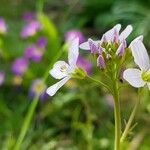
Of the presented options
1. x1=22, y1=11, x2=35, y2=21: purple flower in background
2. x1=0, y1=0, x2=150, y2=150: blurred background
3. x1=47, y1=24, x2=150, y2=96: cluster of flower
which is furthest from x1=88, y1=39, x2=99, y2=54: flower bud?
x1=22, y1=11, x2=35, y2=21: purple flower in background

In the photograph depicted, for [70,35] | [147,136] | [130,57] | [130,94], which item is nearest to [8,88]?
[70,35]

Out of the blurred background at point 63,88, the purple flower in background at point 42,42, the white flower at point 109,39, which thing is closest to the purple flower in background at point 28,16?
the blurred background at point 63,88

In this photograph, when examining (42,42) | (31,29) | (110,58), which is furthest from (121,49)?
(31,29)

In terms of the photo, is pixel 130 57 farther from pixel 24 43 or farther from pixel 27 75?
pixel 24 43

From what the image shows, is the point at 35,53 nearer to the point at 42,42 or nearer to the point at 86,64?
the point at 42,42

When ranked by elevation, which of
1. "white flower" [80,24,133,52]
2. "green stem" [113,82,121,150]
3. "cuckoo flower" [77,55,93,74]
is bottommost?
"cuckoo flower" [77,55,93,74]

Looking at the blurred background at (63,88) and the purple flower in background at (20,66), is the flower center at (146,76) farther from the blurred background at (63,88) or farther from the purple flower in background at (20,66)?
the purple flower in background at (20,66)

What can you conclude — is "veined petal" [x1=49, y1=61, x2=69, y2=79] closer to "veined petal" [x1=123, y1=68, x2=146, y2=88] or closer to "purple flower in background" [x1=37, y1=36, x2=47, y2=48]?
"veined petal" [x1=123, y1=68, x2=146, y2=88]

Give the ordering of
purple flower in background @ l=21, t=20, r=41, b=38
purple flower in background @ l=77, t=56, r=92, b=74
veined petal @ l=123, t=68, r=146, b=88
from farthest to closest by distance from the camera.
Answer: purple flower in background @ l=21, t=20, r=41, b=38
purple flower in background @ l=77, t=56, r=92, b=74
veined petal @ l=123, t=68, r=146, b=88
